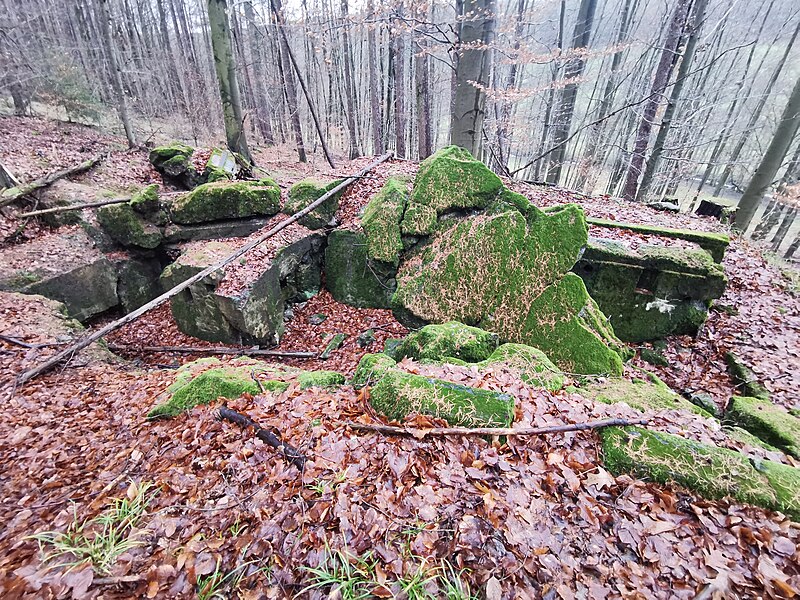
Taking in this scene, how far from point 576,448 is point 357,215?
292 inches

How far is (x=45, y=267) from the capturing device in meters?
7.58

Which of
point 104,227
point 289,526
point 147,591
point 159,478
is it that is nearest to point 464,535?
point 289,526

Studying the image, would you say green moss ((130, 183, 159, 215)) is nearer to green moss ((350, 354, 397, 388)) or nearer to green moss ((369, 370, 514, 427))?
green moss ((350, 354, 397, 388))

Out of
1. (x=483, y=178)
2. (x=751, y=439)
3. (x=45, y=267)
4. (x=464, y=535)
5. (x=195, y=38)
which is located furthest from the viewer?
(x=195, y=38)

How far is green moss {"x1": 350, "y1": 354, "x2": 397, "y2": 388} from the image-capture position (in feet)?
12.0

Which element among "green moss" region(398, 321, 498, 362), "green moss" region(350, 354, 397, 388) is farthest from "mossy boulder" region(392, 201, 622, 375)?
"green moss" region(350, 354, 397, 388)

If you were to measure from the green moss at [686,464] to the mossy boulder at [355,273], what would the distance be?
5.85 metres

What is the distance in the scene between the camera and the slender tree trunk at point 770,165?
10.2m

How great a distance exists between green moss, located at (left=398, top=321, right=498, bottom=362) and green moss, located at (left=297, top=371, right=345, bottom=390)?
120 centimetres

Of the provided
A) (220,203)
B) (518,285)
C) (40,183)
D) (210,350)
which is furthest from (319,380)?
(40,183)

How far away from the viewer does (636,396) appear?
3920 millimetres

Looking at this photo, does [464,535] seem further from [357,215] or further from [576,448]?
[357,215]

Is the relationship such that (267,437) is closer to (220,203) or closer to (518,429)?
(518,429)

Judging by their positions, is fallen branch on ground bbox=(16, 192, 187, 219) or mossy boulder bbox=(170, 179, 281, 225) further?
mossy boulder bbox=(170, 179, 281, 225)
